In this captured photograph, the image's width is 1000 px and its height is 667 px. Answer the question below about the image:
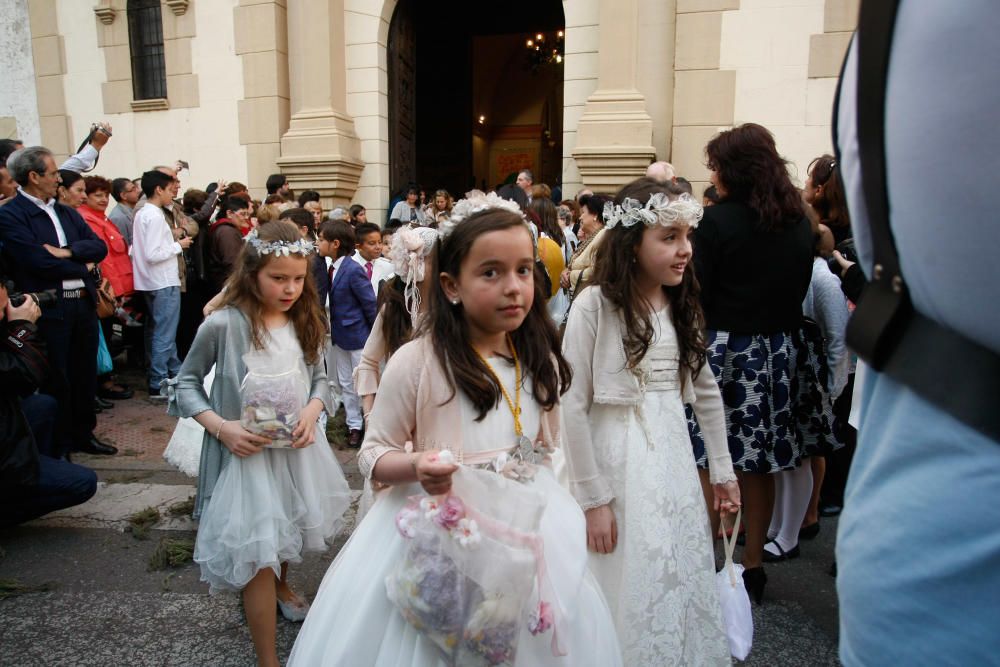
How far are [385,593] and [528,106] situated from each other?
21048 millimetres

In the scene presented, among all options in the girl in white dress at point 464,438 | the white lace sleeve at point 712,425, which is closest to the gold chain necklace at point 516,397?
the girl in white dress at point 464,438

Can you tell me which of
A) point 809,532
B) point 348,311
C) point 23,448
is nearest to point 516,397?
point 809,532

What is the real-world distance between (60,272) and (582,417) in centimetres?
460

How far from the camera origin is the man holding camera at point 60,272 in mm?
4945

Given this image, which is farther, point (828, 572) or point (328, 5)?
point (328, 5)

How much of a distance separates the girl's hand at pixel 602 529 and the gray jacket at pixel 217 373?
1447 millimetres

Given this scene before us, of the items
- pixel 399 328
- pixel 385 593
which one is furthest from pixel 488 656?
pixel 399 328

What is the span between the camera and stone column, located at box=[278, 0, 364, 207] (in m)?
9.27

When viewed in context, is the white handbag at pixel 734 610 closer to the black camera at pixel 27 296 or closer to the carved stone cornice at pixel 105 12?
the black camera at pixel 27 296

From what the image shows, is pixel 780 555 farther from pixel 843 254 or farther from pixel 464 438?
pixel 464 438

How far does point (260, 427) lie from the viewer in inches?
104

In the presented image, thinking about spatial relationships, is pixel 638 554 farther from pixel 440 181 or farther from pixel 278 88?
pixel 440 181

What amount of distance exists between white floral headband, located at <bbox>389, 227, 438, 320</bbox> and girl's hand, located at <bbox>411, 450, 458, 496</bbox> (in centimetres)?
166

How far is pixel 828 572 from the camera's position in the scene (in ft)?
11.2
